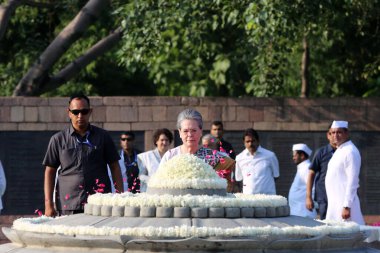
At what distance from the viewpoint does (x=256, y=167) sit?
1510 cm

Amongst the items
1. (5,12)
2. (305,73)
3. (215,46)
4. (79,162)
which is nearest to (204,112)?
(5,12)

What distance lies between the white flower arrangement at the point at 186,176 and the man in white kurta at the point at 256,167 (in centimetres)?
804

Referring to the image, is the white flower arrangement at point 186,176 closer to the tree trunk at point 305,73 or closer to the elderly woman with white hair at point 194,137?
the elderly woman with white hair at point 194,137

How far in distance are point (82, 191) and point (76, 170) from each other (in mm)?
175

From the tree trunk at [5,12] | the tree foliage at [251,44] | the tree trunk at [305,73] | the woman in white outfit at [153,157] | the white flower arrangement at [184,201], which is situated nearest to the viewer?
the white flower arrangement at [184,201]

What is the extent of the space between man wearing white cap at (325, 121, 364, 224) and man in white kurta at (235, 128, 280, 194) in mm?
2199

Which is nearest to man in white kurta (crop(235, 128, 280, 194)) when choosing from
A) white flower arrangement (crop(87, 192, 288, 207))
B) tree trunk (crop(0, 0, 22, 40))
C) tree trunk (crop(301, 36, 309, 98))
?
tree trunk (crop(0, 0, 22, 40))

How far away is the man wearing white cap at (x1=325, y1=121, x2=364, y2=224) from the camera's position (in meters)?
12.4

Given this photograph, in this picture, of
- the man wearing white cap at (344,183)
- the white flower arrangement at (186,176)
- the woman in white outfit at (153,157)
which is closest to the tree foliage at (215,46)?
the woman in white outfit at (153,157)

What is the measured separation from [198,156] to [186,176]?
5.49 feet

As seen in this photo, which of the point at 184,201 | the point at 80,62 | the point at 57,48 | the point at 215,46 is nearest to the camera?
the point at 184,201

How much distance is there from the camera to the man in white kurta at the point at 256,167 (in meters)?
14.9

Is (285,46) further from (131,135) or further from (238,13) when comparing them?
(131,135)

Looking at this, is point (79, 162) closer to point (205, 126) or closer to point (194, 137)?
point (194, 137)
